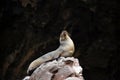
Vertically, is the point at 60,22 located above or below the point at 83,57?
above

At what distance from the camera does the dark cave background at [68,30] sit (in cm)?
1841

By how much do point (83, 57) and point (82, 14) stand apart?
1.73 metres

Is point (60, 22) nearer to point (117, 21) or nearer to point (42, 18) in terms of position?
point (42, 18)

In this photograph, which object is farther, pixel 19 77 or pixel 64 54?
pixel 19 77

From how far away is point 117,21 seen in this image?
61.3 ft

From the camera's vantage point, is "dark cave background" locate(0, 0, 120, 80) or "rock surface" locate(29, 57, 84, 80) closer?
"rock surface" locate(29, 57, 84, 80)

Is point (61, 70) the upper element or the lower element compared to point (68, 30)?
upper

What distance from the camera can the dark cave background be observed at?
725 inches

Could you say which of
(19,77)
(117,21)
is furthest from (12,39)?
(117,21)

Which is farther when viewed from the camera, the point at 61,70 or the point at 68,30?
the point at 68,30

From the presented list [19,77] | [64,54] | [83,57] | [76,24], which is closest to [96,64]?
[83,57]

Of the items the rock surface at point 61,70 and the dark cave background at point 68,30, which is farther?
the dark cave background at point 68,30

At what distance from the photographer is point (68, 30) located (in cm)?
1839

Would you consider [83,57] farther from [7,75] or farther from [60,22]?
[7,75]
